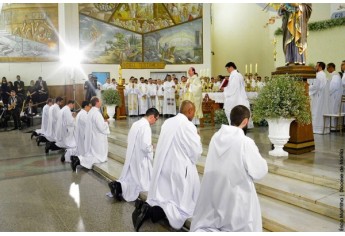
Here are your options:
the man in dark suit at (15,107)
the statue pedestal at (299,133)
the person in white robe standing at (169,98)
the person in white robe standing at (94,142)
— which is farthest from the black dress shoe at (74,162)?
the man in dark suit at (15,107)

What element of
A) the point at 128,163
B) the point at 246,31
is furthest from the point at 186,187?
the point at 246,31

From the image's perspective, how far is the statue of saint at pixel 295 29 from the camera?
644 centimetres

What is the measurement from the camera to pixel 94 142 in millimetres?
7996

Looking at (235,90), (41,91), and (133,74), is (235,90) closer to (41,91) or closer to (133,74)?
(41,91)

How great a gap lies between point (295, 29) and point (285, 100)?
5.31 ft

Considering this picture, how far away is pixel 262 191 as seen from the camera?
16.0 ft

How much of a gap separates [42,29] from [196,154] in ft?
56.0

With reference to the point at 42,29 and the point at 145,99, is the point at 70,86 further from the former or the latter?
the point at 145,99

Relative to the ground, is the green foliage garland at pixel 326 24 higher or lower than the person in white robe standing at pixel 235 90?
higher

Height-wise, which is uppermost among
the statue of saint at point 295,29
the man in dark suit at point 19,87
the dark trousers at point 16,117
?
the statue of saint at point 295,29

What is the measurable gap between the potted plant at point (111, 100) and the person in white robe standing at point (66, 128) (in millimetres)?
3454

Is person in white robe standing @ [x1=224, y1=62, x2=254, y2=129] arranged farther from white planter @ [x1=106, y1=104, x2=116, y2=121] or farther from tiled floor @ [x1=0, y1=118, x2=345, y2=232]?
white planter @ [x1=106, y1=104, x2=116, y2=121]

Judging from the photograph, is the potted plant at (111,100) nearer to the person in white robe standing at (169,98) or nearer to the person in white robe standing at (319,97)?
the person in white robe standing at (169,98)

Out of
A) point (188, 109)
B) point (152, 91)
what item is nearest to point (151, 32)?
point (152, 91)
